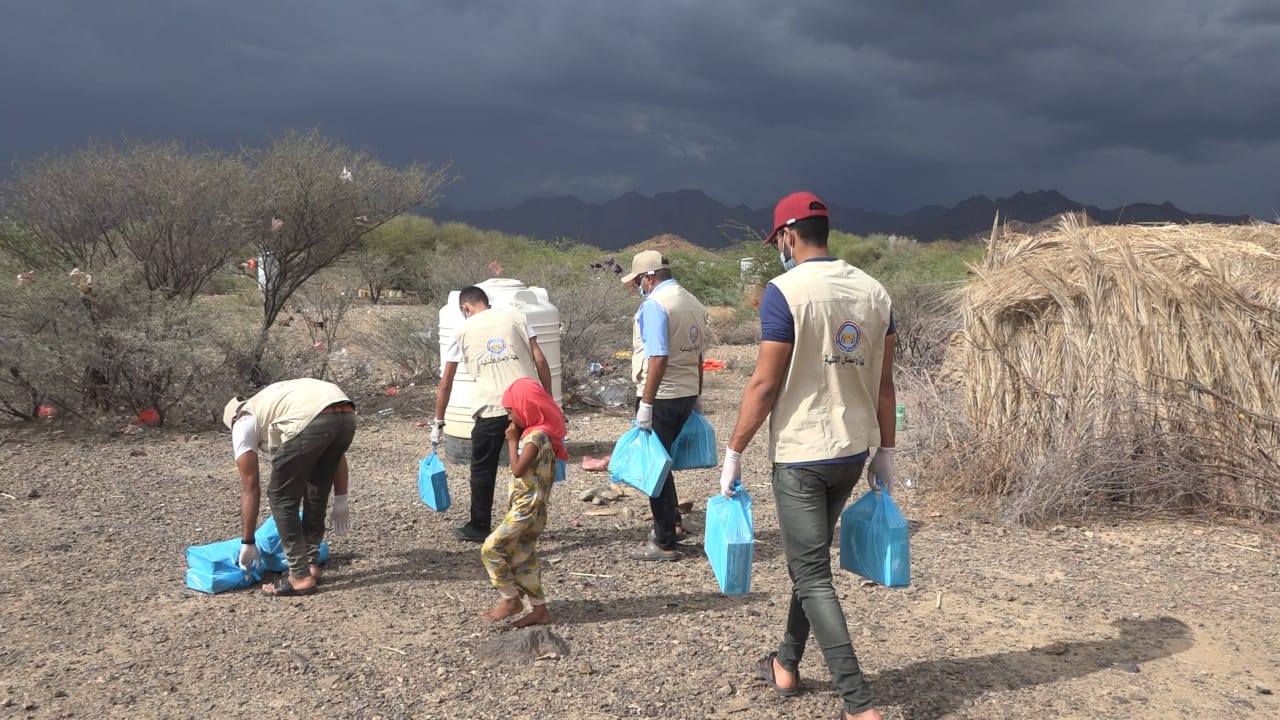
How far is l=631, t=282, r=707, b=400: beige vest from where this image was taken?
5078mm

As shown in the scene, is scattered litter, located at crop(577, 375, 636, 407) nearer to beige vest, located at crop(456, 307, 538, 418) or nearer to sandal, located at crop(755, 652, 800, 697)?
beige vest, located at crop(456, 307, 538, 418)

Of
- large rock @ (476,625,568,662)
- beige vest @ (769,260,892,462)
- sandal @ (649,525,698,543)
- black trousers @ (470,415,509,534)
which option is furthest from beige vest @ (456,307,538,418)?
beige vest @ (769,260,892,462)

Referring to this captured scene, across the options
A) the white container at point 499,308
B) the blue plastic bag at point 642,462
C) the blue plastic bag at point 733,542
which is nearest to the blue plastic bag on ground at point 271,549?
the blue plastic bag at point 642,462

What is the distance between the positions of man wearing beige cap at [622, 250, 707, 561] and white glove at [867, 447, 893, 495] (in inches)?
66.6

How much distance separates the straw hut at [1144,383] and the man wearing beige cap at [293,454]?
13.3 ft

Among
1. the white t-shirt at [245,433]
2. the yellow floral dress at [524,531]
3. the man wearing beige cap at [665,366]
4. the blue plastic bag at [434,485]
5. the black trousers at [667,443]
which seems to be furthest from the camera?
the blue plastic bag at [434,485]

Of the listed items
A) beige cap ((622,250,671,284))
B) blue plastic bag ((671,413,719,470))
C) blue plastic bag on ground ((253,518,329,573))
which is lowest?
blue plastic bag on ground ((253,518,329,573))

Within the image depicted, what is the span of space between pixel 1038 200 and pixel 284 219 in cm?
5409

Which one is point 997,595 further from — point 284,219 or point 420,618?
point 284,219

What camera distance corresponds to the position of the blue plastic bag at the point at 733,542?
332 centimetres

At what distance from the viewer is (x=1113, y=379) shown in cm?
599

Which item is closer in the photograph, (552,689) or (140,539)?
(552,689)

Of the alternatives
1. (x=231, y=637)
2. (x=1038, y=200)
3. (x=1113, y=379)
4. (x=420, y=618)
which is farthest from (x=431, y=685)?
(x=1038, y=200)

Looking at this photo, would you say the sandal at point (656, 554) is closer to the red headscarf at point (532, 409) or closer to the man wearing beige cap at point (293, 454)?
the red headscarf at point (532, 409)
